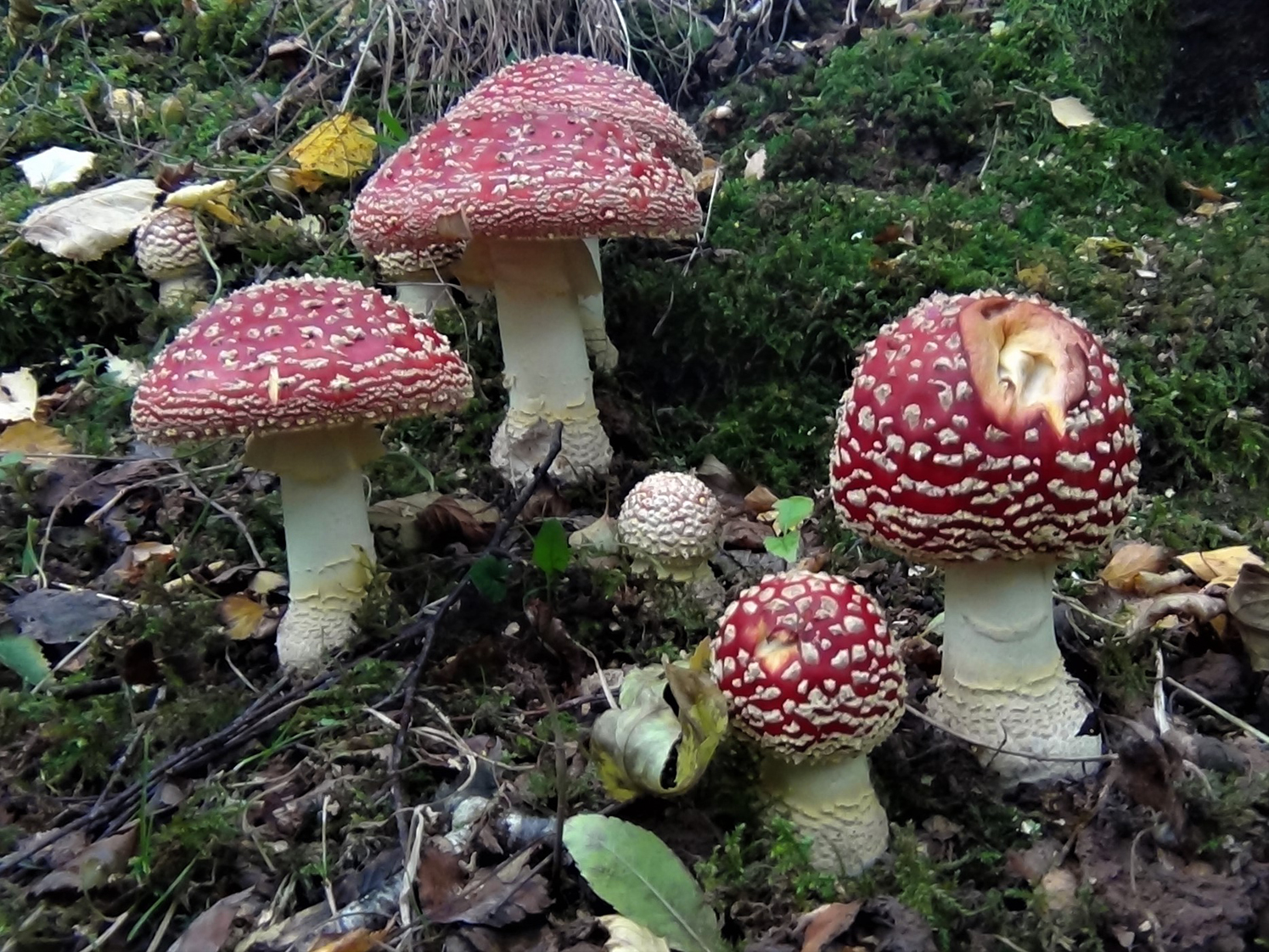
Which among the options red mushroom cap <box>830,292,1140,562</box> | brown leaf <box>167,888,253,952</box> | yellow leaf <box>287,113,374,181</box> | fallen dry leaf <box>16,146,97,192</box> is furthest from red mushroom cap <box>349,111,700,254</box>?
fallen dry leaf <box>16,146,97,192</box>

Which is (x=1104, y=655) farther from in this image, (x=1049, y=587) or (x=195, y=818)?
(x=195, y=818)

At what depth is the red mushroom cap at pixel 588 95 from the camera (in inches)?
130

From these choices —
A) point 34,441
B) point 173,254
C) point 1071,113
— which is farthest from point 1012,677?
point 173,254

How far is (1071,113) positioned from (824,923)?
13.3ft

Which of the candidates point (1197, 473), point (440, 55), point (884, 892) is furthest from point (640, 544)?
point (440, 55)

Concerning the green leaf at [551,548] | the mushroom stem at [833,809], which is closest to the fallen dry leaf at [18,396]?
the green leaf at [551,548]

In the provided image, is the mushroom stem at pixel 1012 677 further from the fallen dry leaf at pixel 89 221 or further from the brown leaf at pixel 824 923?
the fallen dry leaf at pixel 89 221

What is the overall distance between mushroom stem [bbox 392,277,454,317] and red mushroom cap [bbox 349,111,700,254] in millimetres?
1049

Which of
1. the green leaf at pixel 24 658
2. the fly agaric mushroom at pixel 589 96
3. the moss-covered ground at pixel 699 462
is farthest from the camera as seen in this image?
the fly agaric mushroom at pixel 589 96

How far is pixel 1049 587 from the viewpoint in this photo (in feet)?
7.00

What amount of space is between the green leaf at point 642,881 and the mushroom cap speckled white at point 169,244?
3.42 meters

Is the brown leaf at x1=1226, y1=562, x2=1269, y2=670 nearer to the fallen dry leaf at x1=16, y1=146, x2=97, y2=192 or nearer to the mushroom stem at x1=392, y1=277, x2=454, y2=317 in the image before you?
the mushroom stem at x1=392, y1=277, x2=454, y2=317

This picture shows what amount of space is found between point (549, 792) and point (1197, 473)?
7.97 ft

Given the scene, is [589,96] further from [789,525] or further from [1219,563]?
[1219,563]
